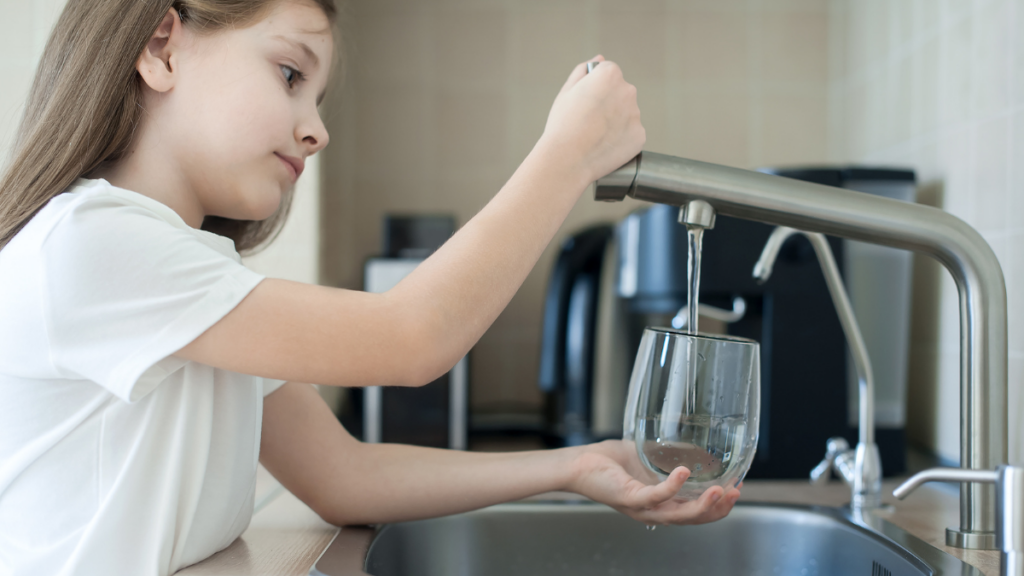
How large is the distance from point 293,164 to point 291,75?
0.06 metres

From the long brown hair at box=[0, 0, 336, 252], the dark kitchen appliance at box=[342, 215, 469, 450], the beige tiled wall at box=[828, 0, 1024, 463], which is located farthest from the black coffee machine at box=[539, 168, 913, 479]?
the long brown hair at box=[0, 0, 336, 252]

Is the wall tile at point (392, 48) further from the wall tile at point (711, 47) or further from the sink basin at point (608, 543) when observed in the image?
the sink basin at point (608, 543)

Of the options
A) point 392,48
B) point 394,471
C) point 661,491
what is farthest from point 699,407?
point 392,48

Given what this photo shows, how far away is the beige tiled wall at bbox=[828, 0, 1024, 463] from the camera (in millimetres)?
778

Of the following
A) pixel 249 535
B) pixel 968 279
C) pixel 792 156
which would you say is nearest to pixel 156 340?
pixel 249 535

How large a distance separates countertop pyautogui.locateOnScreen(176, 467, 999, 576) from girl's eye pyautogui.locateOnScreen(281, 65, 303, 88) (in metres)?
0.33

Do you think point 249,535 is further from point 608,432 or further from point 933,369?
point 933,369

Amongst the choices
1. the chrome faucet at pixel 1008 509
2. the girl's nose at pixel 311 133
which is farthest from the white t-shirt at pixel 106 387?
the chrome faucet at pixel 1008 509

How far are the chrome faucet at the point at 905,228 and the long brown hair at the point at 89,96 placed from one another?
0.31 meters

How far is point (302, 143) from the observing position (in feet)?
1.89

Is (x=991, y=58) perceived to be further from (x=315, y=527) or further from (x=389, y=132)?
(x=389, y=132)

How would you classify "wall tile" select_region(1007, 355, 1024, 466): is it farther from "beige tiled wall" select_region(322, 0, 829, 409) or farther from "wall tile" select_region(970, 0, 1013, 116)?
"beige tiled wall" select_region(322, 0, 829, 409)

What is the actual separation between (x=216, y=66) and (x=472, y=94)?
3.64 feet

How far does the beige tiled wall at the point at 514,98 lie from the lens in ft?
5.18
